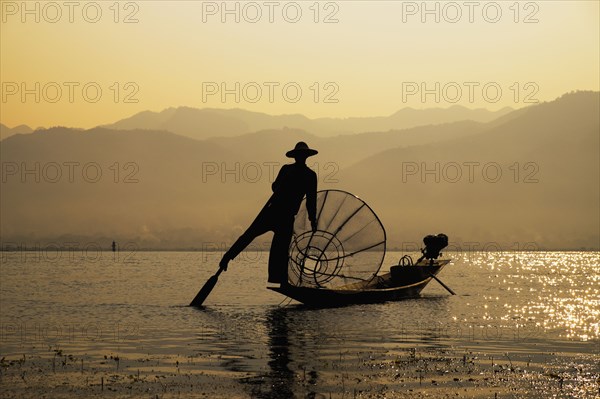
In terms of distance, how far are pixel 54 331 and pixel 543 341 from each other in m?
14.4

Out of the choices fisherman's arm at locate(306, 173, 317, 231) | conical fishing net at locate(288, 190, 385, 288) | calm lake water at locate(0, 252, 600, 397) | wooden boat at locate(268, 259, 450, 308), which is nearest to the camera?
calm lake water at locate(0, 252, 600, 397)

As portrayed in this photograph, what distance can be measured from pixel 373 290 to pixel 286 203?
20.7 feet

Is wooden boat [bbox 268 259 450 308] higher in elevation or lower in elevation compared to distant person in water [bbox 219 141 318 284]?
lower

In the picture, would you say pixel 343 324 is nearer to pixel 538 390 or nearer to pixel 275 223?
pixel 275 223

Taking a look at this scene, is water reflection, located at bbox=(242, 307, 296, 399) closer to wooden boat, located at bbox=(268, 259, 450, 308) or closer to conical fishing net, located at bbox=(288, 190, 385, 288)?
wooden boat, located at bbox=(268, 259, 450, 308)

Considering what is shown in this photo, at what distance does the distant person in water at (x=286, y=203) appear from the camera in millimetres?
29625

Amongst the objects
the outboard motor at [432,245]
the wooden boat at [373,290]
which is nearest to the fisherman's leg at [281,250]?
the wooden boat at [373,290]

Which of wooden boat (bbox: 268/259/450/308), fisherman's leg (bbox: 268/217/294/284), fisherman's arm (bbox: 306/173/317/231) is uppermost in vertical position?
fisherman's arm (bbox: 306/173/317/231)

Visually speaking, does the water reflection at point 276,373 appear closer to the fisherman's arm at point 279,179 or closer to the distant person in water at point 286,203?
the distant person in water at point 286,203

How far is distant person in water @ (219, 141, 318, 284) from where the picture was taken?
29625 mm

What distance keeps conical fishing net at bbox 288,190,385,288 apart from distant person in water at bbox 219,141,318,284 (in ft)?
5.69

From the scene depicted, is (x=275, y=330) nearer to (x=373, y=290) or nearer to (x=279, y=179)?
(x=279, y=179)

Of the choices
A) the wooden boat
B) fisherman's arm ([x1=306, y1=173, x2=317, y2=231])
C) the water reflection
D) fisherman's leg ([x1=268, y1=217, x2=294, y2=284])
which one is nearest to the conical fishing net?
the wooden boat

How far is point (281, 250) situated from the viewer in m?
29.9
